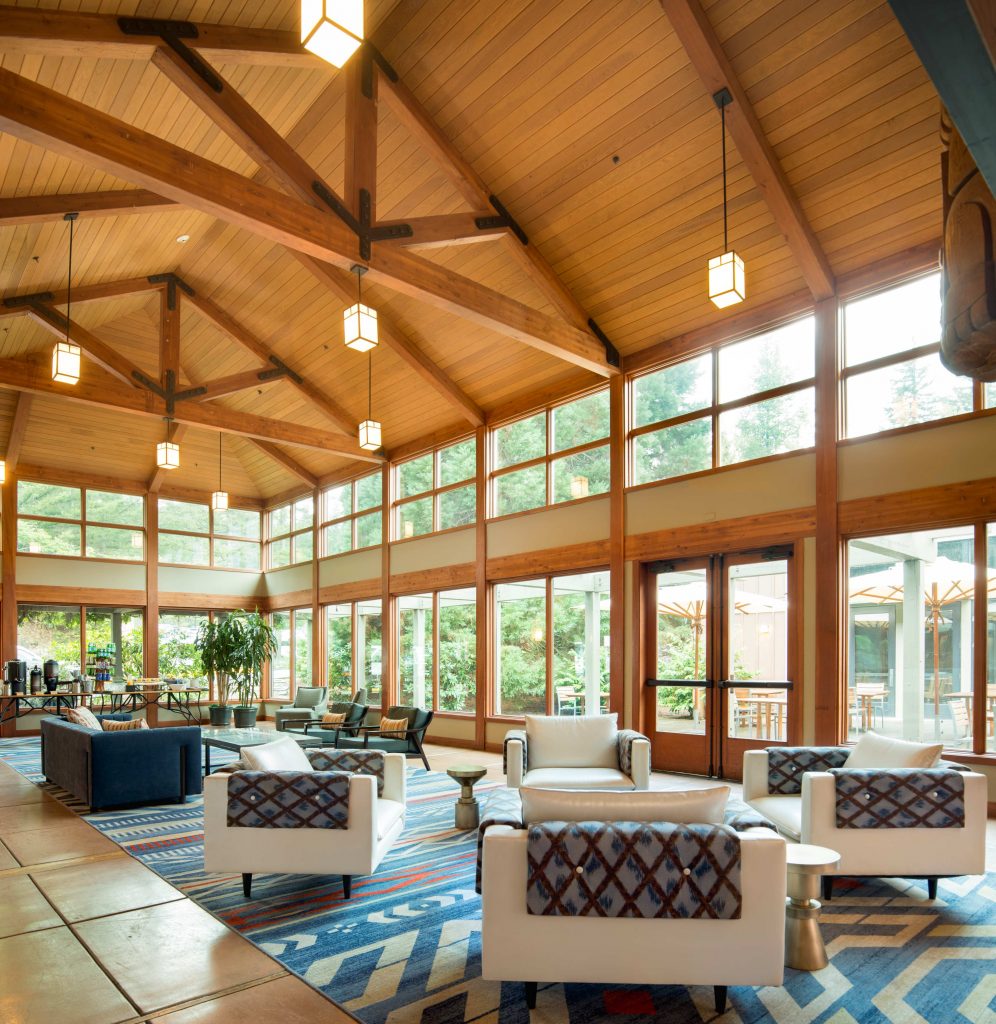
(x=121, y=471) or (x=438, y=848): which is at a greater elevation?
(x=121, y=471)

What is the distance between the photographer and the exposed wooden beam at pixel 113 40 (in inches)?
197

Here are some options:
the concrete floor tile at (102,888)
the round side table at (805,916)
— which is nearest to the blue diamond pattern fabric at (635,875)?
the round side table at (805,916)

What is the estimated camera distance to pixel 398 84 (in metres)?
7.30

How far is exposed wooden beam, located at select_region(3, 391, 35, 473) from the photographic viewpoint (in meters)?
12.6

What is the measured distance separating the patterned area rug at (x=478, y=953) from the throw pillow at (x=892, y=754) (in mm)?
658

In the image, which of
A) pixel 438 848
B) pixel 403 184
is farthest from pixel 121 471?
pixel 438 848

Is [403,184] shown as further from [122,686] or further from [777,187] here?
[122,686]

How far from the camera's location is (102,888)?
178 inches

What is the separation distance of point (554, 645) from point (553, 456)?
7.55 ft

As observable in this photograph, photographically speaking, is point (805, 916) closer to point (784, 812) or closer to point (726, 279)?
point (784, 812)

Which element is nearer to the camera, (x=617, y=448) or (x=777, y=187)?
(x=777, y=187)

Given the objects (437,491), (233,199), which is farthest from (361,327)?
(437,491)

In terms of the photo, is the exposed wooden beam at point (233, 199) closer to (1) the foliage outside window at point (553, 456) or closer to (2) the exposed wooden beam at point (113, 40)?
(2) the exposed wooden beam at point (113, 40)

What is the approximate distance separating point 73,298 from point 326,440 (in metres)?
3.70
